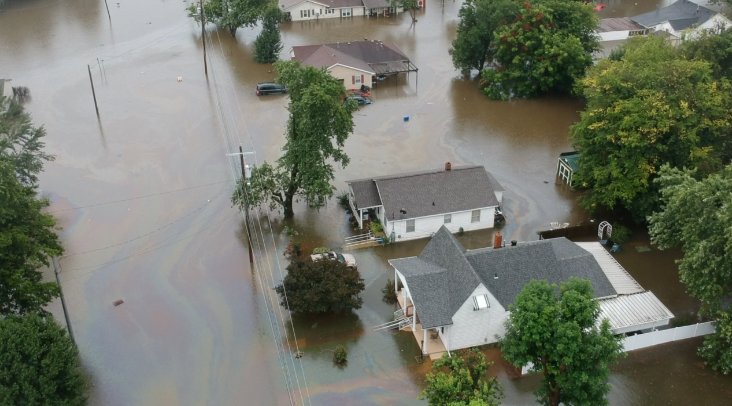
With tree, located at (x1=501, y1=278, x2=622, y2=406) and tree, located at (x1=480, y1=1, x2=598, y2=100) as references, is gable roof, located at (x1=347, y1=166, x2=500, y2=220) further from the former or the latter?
tree, located at (x1=480, y1=1, x2=598, y2=100)

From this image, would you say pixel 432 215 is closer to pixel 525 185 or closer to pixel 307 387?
pixel 525 185

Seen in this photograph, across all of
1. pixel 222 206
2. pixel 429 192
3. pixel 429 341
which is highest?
pixel 429 192

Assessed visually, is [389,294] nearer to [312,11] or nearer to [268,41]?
[268,41]

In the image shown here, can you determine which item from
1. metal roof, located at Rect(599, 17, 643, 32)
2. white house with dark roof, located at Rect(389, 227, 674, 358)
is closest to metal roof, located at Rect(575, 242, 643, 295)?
white house with dark roof, located at Rect(389, 227, 674, 358)

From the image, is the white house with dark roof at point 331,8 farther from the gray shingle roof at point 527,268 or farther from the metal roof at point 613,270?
the gray shingle roof at point 527,268

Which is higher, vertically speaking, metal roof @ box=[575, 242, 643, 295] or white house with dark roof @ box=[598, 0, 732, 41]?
white house with dark roof @ box=[598, 0, 732, 41]

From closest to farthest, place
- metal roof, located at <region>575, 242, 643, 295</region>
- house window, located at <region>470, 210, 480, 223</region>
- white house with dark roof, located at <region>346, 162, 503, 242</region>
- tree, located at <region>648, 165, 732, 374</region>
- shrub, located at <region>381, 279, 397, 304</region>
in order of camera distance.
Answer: tree, located at <region>648, 165, 732, 374</region> < metal roof, located at <region>575, 242, 643, 295</region> < shrub, located at <region>381, 279, 397, 304</region> < white house with dark roof, located at <region>346, 162, 503, 242</region> < house window, located at <region>470, 210, 480, 223</region>

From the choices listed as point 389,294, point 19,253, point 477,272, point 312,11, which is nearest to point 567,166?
point 477,272
